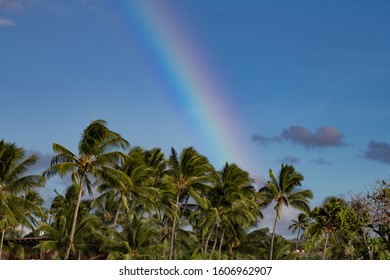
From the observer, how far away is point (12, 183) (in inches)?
1724

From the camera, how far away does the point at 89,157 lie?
46.6 meters

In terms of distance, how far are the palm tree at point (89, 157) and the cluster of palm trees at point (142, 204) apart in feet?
0.22

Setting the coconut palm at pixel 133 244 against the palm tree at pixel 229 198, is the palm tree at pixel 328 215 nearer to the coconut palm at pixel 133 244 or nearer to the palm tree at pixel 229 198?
the palm tree at pixel 229 198

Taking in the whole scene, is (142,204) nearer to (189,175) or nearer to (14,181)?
(189,175)

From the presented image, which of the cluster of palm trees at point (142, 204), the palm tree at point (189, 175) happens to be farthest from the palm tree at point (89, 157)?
the palm tree at point (189, 175)

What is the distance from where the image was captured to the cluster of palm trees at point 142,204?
46.0 m

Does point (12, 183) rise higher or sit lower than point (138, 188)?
lower

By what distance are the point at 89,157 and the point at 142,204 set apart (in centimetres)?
1264
